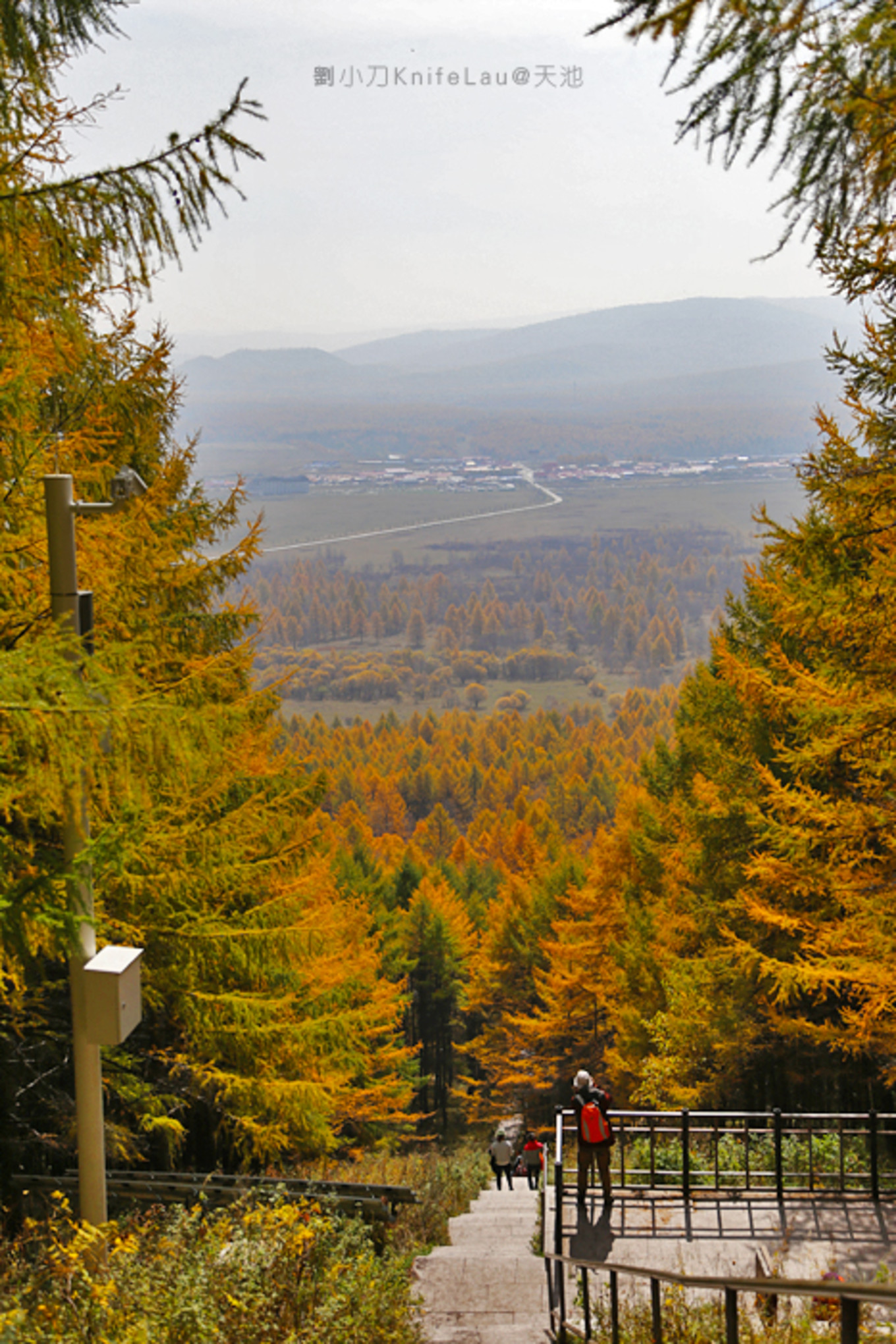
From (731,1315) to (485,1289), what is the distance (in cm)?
457

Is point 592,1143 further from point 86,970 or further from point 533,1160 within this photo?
point 533,1160

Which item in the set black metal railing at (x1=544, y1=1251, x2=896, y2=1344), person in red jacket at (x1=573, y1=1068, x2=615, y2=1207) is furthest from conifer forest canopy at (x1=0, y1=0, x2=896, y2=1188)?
black metal railing at (x1=544, y1=1251, x2=896, y2=1344)

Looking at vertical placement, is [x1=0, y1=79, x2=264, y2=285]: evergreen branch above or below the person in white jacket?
above

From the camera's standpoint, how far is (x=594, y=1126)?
336 inches

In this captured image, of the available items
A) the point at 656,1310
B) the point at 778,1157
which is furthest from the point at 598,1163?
the point at 656,1310

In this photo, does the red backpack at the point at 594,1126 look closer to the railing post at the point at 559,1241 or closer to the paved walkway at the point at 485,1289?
the railing post at the point at 559,1241

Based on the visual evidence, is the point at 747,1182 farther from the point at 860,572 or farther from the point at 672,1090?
the point at 672,1090

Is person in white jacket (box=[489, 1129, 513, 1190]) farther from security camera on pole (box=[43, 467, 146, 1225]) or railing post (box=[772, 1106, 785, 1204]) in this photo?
security camera on pole (box=[43, 467, 146, 1225])

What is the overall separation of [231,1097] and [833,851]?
615 cm

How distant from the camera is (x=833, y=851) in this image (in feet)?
30.7

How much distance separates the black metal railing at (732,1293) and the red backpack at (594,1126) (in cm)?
124

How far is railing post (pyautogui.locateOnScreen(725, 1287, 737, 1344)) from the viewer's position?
3.59 m

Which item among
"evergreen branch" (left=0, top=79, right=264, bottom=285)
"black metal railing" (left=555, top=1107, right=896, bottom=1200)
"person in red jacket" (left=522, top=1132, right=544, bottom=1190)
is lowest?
"person in red jacket" (left=522, top=1132, right=544, bottom=1190)

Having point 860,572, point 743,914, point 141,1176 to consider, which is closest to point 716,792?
point 743,914
